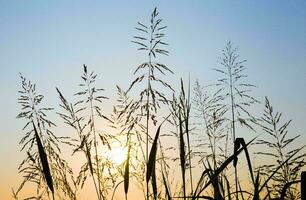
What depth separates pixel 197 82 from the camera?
4871mm

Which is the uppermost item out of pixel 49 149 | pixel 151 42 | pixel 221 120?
pixel 151 42

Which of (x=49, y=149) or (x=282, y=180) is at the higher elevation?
(x=49, y=149)

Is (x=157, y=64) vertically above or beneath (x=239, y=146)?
above

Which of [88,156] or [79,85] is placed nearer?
[88,156]

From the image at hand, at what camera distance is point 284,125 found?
401 cm

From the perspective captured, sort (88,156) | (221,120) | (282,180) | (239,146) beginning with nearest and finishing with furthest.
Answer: (239,146), (88,156), (282,180), (221,120)

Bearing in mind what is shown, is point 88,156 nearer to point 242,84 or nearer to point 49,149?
point 49,149

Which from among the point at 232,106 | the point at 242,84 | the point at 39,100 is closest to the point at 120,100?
the point at 39,100

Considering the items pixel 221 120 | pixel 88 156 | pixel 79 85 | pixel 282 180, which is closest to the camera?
pixel 88 156

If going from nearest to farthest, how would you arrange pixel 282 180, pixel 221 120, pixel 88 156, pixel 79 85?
1. pixel 88 156
2. pixel 282 180
3. pixel 79 85
4. pixel 221 120

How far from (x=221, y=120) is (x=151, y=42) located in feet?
4.25

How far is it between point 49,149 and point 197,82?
6.16 feet

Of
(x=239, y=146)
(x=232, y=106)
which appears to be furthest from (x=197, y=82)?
(x=239, y=146)

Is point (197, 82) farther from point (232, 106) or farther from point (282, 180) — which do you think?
point (282, 180)
